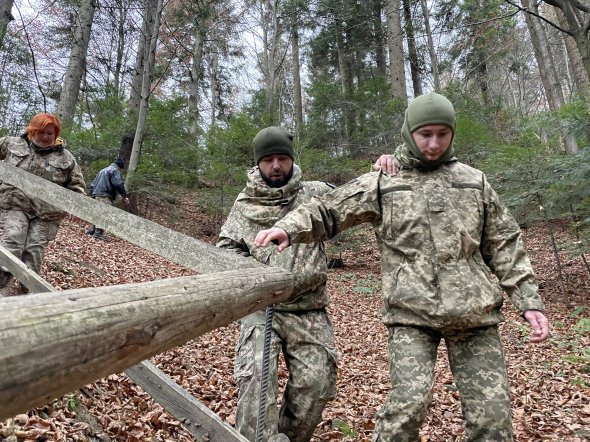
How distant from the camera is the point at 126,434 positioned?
3.58 m

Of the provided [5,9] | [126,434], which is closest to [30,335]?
[126,434]

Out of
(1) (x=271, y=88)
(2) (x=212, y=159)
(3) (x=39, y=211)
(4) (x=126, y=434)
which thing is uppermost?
(1) (x=271, y=88)

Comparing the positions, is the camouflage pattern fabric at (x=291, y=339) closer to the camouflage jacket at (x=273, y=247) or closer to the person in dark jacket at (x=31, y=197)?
the camouflage jacket at (x=273, y=247)

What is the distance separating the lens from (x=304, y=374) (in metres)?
3.25

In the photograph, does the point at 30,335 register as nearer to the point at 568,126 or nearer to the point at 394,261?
the point at 394,261

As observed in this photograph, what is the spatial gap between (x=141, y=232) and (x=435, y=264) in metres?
1.85

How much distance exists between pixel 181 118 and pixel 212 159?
212 centimetres

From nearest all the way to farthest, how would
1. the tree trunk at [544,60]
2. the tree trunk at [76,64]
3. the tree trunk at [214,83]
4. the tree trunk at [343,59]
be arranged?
the tree trunk at [76,64], the tree trunk at [544,60], the tree trunk at [343,59], the tree trunk at [214,83]

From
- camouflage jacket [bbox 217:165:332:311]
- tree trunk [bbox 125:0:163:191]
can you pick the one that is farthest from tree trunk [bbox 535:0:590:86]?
tree trunk [bbox 125:0:163:191]

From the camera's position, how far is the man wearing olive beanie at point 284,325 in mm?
3109

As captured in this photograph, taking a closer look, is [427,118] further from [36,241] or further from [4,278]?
[4,278]

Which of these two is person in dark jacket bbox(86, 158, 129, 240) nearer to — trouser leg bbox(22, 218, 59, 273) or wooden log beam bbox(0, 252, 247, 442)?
trouser leg bbox(22, 218, 59, 273)

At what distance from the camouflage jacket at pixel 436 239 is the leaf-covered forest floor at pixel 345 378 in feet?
6.86

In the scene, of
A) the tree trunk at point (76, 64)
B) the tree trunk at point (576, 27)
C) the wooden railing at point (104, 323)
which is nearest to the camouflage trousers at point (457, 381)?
the wooden railing at point (104, 323)
